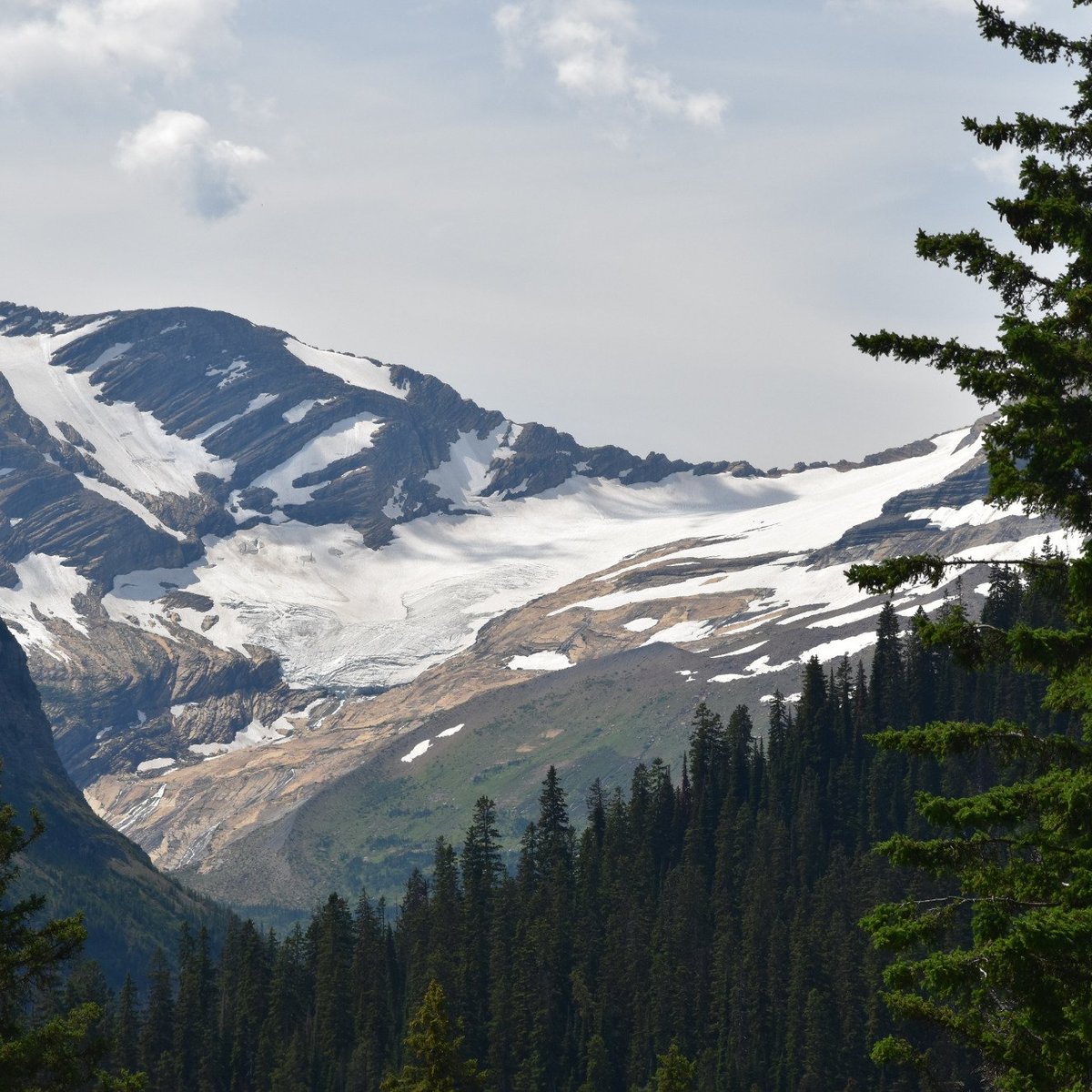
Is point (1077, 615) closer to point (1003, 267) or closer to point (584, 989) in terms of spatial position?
point (1003, 267)

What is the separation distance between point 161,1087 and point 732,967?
140 feet

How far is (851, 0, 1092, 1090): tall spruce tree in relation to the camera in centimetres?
2089

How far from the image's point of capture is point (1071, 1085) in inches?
831

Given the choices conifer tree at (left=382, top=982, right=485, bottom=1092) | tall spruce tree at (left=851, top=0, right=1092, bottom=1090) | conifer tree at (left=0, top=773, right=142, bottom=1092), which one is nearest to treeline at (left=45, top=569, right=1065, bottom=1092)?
conifer tree at (left=382, top=982, right=485, bottom=1092)

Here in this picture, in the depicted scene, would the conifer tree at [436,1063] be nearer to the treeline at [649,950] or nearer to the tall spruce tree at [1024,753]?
the tall spruce tree at [1024,753]

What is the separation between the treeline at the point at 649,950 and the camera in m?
119

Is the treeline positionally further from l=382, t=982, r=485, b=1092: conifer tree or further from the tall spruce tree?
the tall spruce tree

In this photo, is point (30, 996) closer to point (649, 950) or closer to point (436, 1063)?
point (436, 1063)

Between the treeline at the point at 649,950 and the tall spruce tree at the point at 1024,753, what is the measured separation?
8642 centimetres

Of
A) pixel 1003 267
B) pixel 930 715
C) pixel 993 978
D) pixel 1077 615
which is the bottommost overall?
pixel 930 715

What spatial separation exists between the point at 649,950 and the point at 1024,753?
11530 cm

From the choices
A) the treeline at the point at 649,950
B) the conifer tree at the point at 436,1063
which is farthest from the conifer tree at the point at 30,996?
the treeline at the point at 649,950

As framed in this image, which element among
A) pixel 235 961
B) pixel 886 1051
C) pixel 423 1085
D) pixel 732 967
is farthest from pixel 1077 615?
pixel 235 961

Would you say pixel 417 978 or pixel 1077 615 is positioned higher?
pixel 1077 615
